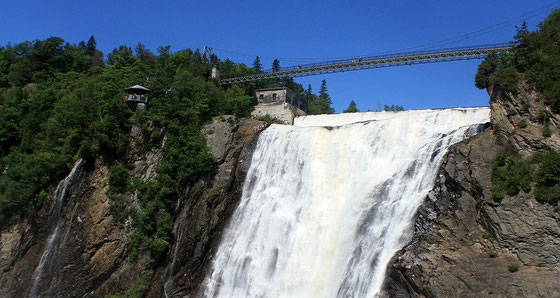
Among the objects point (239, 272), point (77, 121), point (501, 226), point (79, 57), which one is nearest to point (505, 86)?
point (501, 226)

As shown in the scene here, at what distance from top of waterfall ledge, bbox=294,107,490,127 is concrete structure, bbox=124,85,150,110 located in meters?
12.6

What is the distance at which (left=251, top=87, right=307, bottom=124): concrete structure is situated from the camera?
141 ft

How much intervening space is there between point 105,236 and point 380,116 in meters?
20.9

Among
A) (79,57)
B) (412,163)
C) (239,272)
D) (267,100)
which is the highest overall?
(79,57)

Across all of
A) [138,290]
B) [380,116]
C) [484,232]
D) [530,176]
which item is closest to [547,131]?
[530,176]

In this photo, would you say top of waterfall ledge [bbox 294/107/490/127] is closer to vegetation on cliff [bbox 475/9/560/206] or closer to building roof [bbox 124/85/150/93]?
vegetation on cliff [bbox 475/9/560/206]

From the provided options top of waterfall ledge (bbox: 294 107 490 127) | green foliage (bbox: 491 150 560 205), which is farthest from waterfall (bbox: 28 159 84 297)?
green foliage (bbox: 491 150 560 205)

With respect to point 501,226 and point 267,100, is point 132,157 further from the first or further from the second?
point 501,226

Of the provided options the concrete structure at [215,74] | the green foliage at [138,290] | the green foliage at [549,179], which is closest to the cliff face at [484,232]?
the green foliage at [549,179]

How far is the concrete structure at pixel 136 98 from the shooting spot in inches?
1549

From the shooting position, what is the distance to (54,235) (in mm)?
33625

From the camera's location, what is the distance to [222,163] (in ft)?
113

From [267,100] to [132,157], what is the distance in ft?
44.8

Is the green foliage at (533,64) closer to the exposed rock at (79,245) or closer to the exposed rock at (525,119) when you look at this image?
the exposed rock at (525,119)
